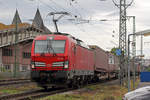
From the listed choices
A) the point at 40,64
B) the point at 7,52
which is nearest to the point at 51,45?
the point at 40,64

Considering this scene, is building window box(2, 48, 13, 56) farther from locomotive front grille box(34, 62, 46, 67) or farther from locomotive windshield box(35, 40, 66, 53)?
locomotive front grille box(34, 62, 46, 67)

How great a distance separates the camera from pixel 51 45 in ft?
57.3

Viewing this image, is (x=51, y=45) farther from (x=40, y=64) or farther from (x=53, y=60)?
(x=40, y=64)

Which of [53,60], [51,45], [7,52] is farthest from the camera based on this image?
[7,52]

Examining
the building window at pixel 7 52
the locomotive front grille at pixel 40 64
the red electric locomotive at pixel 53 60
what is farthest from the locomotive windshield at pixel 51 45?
the building window at pixel 7 52

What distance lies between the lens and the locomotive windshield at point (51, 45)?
17266 mm

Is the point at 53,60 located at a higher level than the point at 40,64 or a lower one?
higher

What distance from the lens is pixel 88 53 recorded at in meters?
24.2

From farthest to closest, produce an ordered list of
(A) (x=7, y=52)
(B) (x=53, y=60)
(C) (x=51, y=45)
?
(A) (x=7, y=52) → (C) (x=51, y=45) → (B) (x=53, y=60)

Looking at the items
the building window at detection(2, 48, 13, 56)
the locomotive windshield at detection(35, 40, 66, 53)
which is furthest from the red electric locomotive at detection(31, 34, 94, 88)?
the building window at detection(2, 48, 13, 56)

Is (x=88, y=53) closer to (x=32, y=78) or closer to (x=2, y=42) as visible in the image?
(x=32, y=78)

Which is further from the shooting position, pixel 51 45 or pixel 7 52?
pixel 7 52

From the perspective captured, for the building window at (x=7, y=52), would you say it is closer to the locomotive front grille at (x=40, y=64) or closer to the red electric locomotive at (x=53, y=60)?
the red electric locomotive at (x=53, y=60)

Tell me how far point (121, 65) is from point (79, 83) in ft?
15.7
